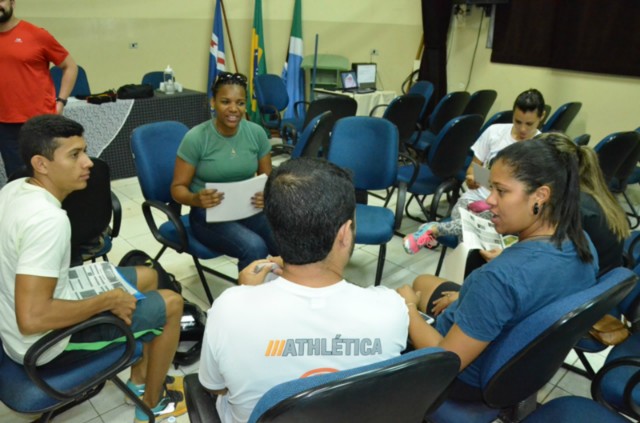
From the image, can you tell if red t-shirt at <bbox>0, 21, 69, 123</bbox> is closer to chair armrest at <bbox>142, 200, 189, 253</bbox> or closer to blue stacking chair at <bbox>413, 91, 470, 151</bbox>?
chair armrest at <bbox>142, 200, 189, 253</bbox>

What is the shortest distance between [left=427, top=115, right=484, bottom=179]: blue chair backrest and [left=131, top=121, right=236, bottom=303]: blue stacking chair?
1.56m

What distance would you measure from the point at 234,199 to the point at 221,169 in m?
0.19

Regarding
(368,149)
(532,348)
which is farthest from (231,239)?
(532,348)

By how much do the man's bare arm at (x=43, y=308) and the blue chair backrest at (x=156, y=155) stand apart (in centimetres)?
99

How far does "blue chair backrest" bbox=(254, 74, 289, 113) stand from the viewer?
203 inches

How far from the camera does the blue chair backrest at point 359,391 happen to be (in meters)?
0.68

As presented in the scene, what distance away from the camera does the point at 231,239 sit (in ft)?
6.88

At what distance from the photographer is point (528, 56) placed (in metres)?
5.51

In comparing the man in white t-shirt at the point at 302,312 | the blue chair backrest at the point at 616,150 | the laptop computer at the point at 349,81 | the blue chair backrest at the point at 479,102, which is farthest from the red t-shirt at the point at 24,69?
the blue chair backrest at the point at 479,102

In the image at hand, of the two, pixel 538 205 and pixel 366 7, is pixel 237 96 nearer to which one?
pixel 538 205

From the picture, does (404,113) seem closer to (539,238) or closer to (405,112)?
(405,112)

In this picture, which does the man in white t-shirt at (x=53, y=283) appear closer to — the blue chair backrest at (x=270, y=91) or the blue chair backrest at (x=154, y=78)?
the blue chair backrest at (x=154, y=78)

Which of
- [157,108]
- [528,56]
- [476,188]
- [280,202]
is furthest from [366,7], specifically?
[280,202]

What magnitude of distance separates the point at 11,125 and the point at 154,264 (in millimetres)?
1512
